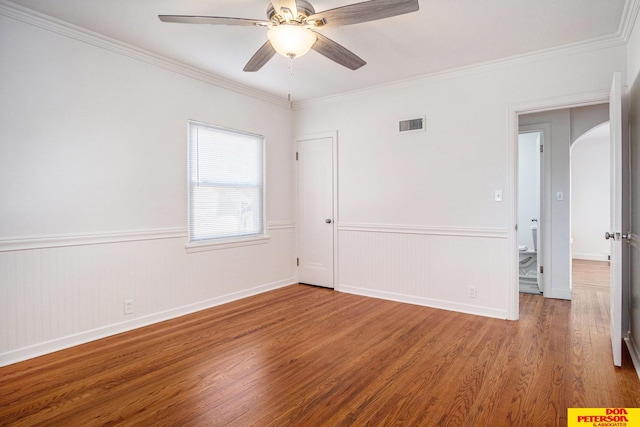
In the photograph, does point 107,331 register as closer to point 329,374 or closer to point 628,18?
point 329,374

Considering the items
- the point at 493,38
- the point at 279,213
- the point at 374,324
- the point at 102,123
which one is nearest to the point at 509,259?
the point at 374,324

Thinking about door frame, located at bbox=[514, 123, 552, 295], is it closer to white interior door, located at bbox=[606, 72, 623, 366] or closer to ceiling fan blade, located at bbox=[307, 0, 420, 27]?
white interior door, located at bbox=[606, 72, 623, 366]

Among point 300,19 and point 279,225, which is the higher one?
point 300,19

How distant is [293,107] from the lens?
5117 millimetres

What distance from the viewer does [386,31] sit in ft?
9.59

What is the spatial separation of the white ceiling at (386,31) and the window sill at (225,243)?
191 centimetres

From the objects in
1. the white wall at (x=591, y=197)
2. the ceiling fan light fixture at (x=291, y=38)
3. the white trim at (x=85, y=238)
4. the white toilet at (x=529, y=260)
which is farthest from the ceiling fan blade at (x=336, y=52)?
the white wall at (x=591, y=197)

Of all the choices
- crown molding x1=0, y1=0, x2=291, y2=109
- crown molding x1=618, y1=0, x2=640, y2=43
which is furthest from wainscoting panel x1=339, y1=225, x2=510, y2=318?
crown molding x1=0, y1=0, x2=291, y2=109

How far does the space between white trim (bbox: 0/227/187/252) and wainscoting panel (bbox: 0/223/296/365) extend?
0.02 metres

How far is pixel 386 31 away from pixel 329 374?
2.72m

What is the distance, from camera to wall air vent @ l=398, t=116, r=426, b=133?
4.02m

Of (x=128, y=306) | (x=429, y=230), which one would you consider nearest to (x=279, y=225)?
(x=429, y=230)

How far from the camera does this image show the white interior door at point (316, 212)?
4828 millimetres

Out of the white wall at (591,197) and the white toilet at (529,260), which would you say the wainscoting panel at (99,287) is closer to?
the white toilet at (529,260)
